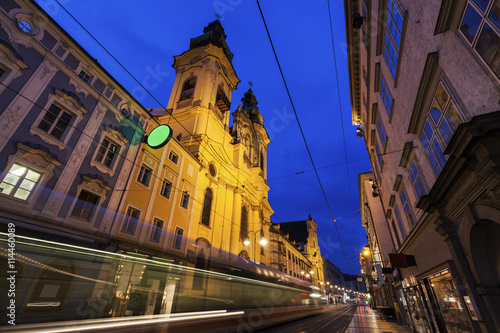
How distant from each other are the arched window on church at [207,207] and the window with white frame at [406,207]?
607 inches

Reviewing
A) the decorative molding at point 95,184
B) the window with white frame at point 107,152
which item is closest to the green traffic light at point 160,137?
the window with white frame at point 107,152

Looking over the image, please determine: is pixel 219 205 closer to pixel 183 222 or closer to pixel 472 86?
pixel 183 222

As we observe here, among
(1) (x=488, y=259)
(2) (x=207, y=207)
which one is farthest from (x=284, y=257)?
(1) (x=488, y=259)

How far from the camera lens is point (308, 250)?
202ft

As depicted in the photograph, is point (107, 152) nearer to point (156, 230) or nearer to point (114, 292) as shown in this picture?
point (156, 230)

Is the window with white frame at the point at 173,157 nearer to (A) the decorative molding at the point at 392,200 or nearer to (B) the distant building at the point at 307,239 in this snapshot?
(A) the decorative molding at the point at 392,200

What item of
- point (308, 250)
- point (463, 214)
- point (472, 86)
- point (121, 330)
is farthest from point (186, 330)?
point (308, 250)

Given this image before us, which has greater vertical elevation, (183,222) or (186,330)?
(183,222)

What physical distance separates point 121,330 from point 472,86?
30.4ft

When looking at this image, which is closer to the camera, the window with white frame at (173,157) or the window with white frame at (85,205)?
the window with white frame at (85,205)

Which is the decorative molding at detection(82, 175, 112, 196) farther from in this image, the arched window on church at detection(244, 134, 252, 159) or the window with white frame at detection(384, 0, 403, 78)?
the arched window on church at detection(244, 134, 252, 159)

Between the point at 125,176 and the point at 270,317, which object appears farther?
the point at 125,176

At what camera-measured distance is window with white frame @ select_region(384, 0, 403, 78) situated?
24.5ft

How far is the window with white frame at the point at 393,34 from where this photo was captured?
7.47 metres
